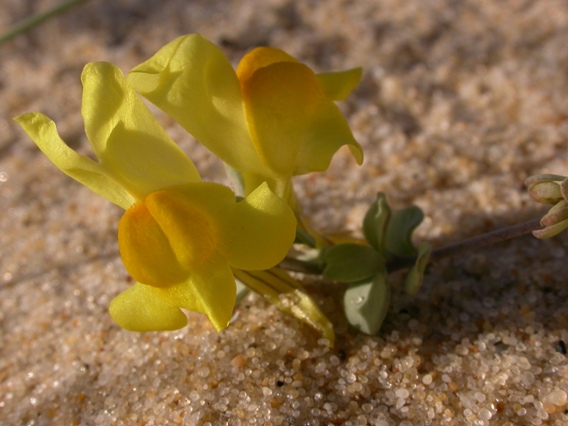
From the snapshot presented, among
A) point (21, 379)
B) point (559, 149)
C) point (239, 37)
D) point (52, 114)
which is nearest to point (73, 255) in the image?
point (21, 379)

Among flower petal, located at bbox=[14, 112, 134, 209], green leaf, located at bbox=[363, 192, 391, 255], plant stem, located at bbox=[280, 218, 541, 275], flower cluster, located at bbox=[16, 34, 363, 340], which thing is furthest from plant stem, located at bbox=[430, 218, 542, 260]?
flower petal, located at bbox=[14, 112, 134, 209]

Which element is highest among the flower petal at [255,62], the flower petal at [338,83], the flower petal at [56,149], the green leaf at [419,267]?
the flower petal at [56,149]

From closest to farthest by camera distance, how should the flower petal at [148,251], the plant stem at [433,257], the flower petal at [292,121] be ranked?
the flower petal at [148,251] → the flower petal at [292,121] → the plant stem at [433,257]

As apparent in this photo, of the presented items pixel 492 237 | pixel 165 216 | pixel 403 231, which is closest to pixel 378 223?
pixel 403 231

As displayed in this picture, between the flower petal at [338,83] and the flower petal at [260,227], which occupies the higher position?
the flower petal at [338,83]

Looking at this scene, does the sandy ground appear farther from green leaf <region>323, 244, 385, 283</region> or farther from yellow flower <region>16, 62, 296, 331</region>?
yellow flower <region>16, 62, 296, 331</region>

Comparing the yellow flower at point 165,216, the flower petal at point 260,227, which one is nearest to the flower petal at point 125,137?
the yellow flower at point 165,216

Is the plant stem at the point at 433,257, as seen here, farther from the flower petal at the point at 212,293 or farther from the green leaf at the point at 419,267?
the flower petal at the point at 212,293
